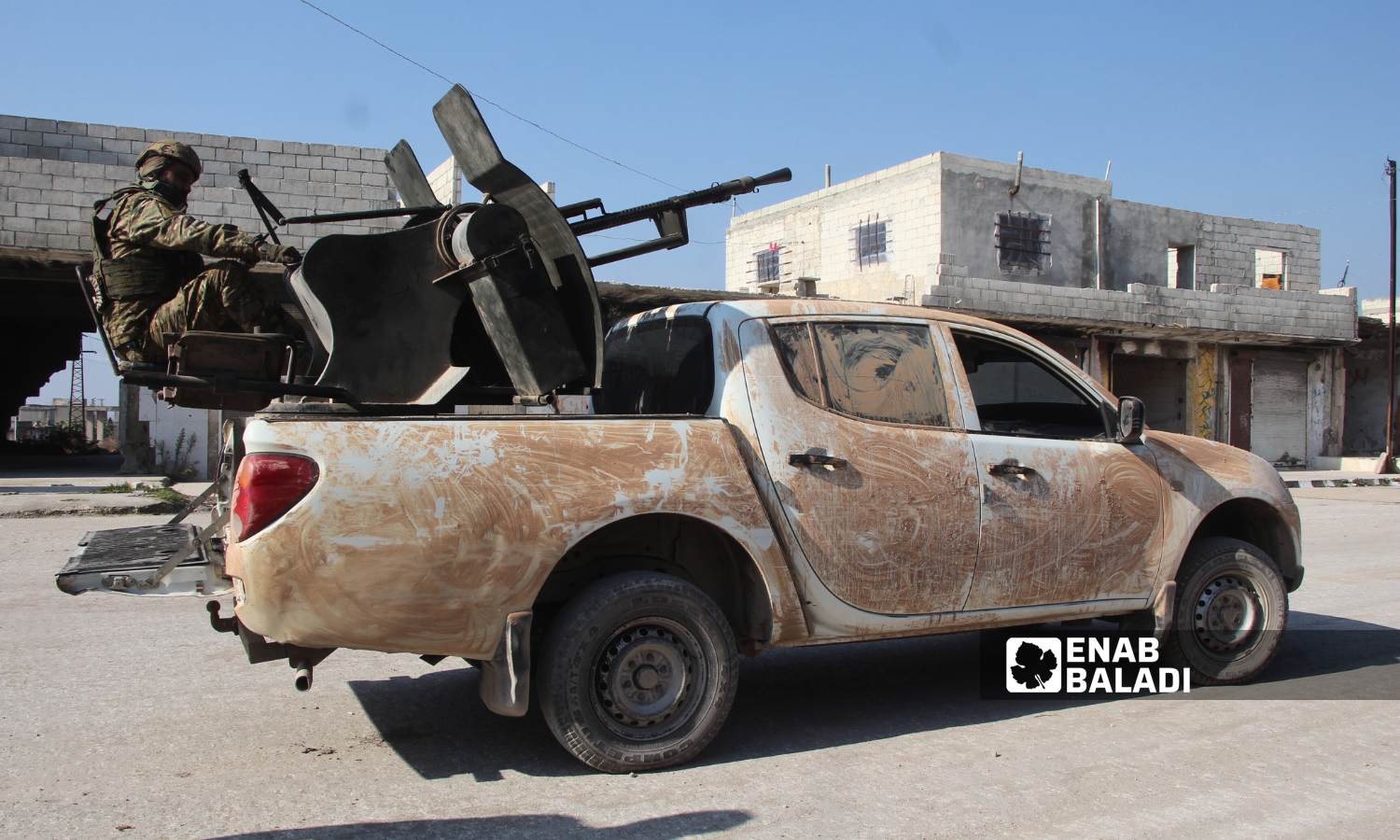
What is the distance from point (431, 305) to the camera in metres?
4.47

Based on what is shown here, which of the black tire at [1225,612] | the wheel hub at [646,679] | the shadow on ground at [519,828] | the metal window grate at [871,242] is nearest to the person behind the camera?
the shadow on ground at [519,828]

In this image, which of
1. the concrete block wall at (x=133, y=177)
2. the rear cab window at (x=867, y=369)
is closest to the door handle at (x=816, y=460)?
the rear cab window at (x=867, y=369)

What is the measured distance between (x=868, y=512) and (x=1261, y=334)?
981 inches

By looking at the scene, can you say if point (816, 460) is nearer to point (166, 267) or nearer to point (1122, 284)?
point (166, 267)

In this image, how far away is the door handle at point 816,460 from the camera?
4.14 metres

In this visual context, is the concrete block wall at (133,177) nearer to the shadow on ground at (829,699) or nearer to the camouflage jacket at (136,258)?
the camouflage jacket at (136,258)

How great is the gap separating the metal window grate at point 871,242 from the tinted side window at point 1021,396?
79.1 ft

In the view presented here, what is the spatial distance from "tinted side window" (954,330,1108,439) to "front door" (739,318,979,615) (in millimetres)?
251

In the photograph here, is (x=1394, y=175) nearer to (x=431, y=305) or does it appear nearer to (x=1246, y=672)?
(x=1246, y=672)

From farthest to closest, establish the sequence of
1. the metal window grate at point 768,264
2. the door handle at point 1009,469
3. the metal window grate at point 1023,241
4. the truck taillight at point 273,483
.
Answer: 1. the metal window grate at point 768,264
2. the metal window grate at point 1023,241
3. the door handle at point 1009,469
4. the truck taillight at point 273,483

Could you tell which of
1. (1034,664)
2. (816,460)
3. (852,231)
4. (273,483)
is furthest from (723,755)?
(852,231)

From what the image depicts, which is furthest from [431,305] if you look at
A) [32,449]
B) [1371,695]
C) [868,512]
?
[32,449]

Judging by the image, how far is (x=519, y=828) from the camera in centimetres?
331

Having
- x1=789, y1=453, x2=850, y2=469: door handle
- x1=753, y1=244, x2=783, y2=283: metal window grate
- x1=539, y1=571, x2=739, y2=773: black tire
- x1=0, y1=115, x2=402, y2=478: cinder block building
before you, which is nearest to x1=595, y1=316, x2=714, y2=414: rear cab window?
x1=789, y1=453, x2=850, y2=469: door handle
